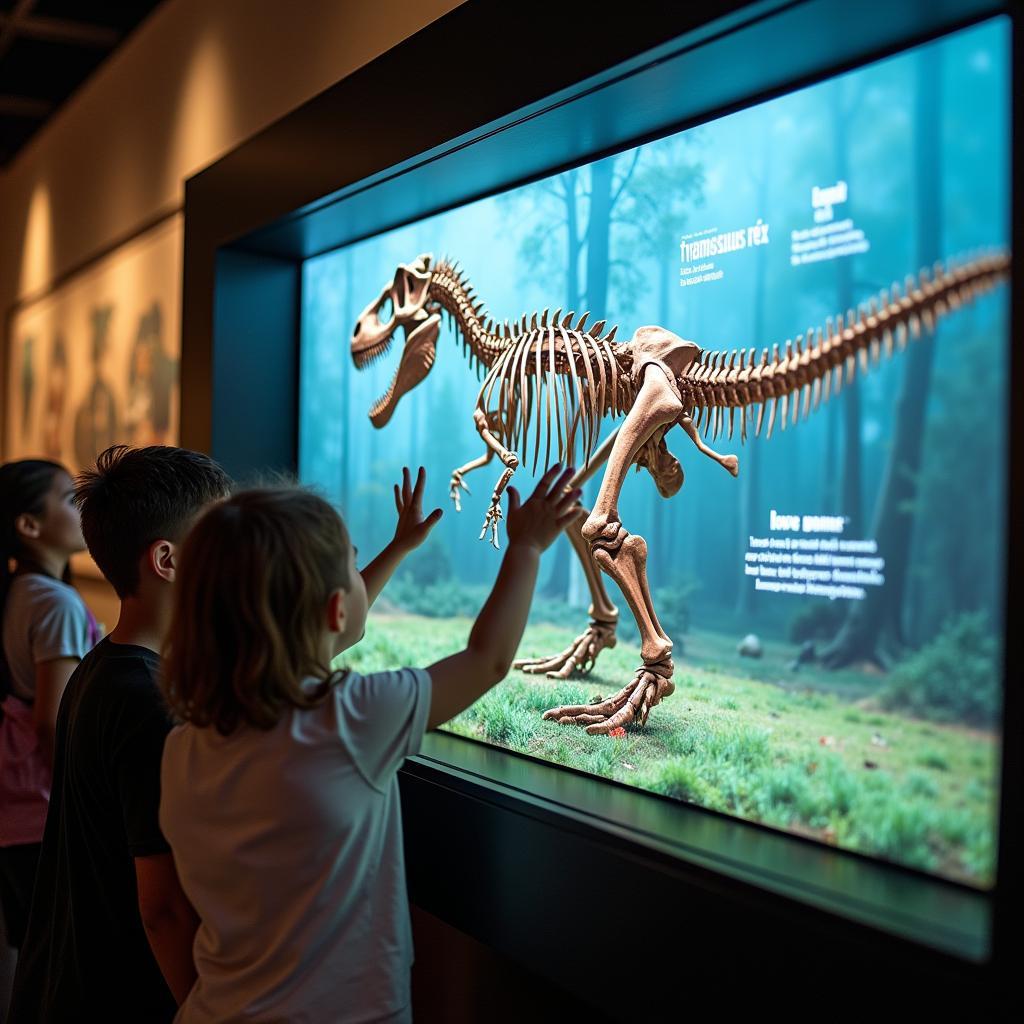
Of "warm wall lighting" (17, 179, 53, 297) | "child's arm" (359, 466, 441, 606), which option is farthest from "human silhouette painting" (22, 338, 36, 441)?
"child's arm" (359, 466, 441, 606)

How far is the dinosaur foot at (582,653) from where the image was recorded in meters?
2.32

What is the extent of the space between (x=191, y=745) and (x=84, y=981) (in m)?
0.54

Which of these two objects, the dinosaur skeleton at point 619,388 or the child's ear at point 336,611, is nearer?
the child's ear at point 336,611

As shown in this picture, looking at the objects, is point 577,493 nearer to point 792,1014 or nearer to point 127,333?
point 792,1014

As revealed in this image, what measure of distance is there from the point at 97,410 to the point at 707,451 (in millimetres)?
3856

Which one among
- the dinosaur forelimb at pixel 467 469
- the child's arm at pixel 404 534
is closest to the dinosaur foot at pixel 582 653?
the dinosaur forelimb at pixel 467 469

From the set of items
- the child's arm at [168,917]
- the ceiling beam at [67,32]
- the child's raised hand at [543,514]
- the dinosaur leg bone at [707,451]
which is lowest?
the child's arm at [168,917]

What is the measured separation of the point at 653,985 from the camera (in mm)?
1562

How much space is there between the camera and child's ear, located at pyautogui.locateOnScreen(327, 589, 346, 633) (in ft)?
4.37

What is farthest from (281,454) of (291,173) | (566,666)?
A: (566,666)

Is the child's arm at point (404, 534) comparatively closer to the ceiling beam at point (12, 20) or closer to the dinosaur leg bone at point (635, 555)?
the dinosaur leg bone at point (635, 555)

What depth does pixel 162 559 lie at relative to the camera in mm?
1681

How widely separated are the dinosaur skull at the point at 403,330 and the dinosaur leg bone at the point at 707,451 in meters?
0.87

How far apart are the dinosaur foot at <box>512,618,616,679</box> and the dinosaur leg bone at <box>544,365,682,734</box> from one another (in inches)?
9.2
